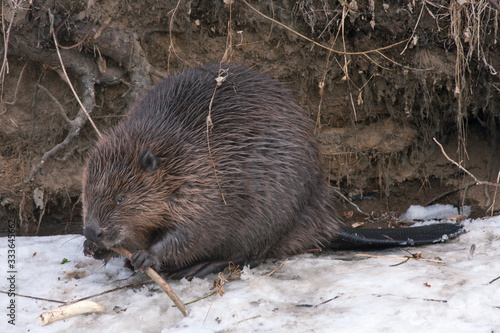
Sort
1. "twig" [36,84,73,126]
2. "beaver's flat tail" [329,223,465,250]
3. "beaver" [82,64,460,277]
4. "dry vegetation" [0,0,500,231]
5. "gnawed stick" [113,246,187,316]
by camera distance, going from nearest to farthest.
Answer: "gnawed stick" [113,246,187,316], "beaver" [82,64,460,277], "beaver's flat tail" [329,223,465,250], "dry vegetation" [0,0,500,231], "twig" [36,84,73,126]

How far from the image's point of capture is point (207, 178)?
237 cm

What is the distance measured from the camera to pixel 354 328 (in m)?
1.73

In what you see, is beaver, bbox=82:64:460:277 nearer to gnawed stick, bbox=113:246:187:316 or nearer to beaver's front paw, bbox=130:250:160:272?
beaver's front paw, bbox=130:250:160:272

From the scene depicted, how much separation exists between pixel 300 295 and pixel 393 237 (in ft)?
2.62

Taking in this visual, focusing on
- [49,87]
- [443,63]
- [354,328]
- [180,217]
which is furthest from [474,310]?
[49,87]

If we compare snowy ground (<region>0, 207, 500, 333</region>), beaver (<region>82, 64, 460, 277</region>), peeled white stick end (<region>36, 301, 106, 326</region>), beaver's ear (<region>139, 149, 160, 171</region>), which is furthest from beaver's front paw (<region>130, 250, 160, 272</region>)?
beaver's ear (<region>139, 149, 160, 171</region>)

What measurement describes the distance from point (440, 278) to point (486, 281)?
0.56ft

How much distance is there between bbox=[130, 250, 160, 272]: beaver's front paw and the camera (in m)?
2.17

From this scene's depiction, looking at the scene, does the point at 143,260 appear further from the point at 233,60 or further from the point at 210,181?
the point at 233,60

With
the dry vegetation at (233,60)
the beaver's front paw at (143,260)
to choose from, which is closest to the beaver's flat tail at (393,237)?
the dry vegetation at (233,60)

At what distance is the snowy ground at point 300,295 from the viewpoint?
1.80m

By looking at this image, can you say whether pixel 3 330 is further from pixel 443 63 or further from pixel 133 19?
pixel 443 63

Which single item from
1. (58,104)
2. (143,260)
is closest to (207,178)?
(143,260)

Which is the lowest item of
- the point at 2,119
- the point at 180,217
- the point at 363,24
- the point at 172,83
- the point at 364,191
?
the point at 364,191
